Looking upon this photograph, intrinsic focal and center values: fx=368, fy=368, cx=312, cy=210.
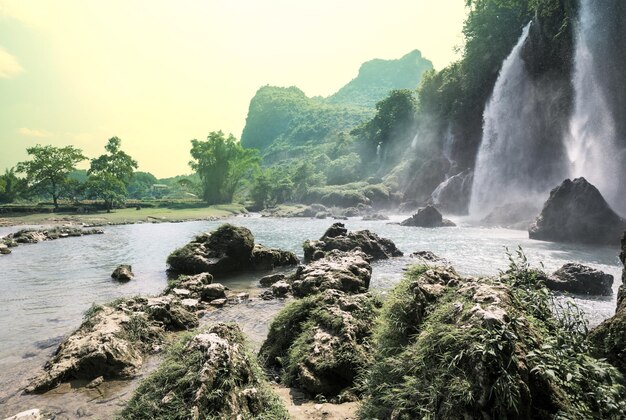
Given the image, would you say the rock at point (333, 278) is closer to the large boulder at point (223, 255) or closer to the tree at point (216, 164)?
the large boulder at point (223, 255)

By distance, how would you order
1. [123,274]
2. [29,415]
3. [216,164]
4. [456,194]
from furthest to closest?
[216,164]
[456,194]
[123,274]
[29,415]

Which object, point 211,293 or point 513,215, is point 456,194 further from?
point 211,293

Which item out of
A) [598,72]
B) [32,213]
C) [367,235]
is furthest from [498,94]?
[32,213]

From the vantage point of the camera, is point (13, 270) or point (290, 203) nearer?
point (13, 270)

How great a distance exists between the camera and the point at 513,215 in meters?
44.7

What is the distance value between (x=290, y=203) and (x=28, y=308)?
296 ft

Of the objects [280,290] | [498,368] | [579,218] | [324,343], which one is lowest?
[280,290]

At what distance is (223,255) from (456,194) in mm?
51063

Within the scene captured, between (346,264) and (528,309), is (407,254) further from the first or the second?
(528,309)

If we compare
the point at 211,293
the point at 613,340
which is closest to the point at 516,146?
the point at 211,293

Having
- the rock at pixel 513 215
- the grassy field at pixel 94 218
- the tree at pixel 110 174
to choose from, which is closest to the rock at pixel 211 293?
the rock at pixel 513 215

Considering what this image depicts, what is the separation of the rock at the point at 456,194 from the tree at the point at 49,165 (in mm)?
74188

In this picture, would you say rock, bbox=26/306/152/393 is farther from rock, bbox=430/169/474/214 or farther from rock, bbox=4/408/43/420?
rock, bbox=430/169/474/214

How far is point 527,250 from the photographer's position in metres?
25.8
